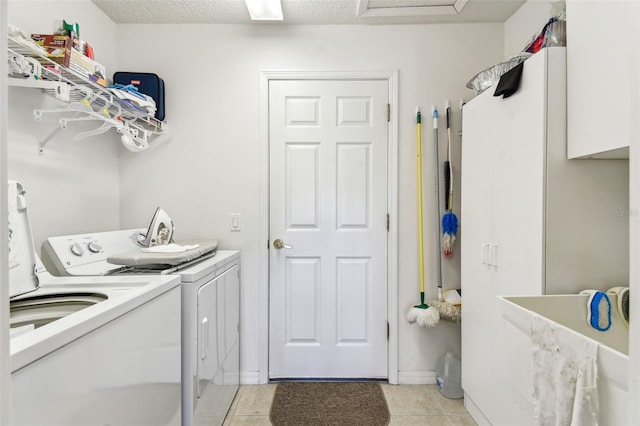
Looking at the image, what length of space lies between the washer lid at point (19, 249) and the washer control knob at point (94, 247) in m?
0.34

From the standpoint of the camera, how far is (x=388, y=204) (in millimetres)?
2137

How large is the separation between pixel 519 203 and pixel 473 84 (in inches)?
31.6

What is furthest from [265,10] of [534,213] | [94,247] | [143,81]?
[534,213]

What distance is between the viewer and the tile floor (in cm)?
174

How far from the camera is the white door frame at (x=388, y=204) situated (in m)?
2.11

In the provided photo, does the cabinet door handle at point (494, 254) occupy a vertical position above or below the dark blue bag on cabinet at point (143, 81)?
below

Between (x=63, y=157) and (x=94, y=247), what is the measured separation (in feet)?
1.84

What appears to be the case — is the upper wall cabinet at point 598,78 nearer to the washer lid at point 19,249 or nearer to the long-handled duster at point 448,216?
the long-handled duster at point 448,216

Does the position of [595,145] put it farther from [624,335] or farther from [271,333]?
[271,333]

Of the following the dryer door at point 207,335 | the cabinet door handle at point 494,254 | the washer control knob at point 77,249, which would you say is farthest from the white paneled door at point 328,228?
the washer control knob at point 77,249

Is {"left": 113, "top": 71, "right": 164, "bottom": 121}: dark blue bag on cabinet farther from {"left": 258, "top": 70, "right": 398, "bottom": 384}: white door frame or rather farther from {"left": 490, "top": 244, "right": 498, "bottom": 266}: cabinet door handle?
{"left": 490, "top": 244, "right": 498, "bottom": 266}: cabinet door handle

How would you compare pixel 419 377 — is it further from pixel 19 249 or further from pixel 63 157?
pixel 63 157

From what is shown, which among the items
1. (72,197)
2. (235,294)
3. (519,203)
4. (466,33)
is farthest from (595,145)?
(72,197)

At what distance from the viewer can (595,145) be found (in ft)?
3.50
